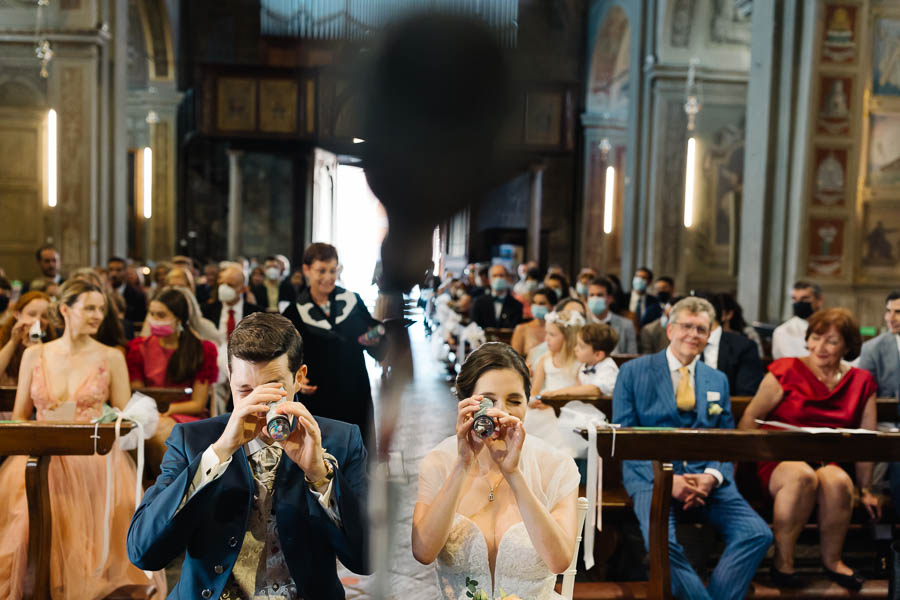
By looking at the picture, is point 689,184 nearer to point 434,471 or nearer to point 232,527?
point 434,471

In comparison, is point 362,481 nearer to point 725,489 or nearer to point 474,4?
point 474,4

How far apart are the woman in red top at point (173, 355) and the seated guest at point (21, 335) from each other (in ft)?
1.70

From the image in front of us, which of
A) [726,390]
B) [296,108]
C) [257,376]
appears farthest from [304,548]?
[296,108]

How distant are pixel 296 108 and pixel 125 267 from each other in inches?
268

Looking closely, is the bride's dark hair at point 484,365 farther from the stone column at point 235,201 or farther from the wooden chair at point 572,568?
the stone column at point 235,201

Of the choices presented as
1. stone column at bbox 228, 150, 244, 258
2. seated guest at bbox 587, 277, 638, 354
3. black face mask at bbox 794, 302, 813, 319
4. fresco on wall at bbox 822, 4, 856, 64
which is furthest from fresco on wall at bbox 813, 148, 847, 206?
stone column at bbox 228, 150, 244, 258

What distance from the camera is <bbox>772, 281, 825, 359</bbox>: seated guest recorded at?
691 centimetres

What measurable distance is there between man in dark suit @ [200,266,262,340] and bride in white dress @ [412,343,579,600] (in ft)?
17.3

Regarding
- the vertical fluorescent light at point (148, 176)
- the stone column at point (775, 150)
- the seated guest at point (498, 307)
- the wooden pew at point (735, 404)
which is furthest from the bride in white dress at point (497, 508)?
the vertical fluorescent light at point (148, 176)

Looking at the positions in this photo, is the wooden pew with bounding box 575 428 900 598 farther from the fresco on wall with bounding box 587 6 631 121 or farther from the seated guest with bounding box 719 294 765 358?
the fresco on wall with bounding box 587 6 631 121

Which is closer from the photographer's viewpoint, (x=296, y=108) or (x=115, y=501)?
(x=115, y=501)

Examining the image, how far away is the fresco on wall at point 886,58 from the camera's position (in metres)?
8.93

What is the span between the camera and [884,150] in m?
9.15

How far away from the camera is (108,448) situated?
10.8 ft
